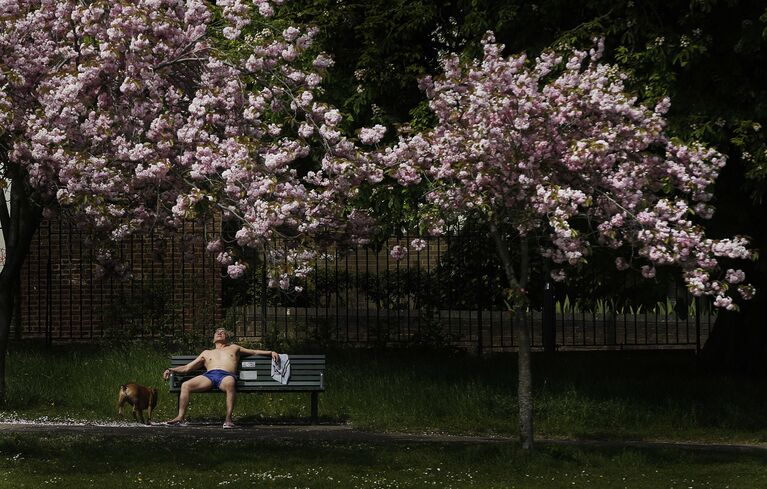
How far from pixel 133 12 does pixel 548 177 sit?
407 centimetres

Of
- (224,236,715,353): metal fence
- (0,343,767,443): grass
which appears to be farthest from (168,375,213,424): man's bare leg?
(224,236,715,353): metal fence

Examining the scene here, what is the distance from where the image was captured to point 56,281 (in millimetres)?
22562

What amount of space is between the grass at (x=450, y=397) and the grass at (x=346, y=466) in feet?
6.82

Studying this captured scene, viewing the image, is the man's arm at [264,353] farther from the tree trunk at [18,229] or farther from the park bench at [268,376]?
the tree trunk at [18,229]

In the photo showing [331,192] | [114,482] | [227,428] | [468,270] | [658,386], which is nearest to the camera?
[114,482]

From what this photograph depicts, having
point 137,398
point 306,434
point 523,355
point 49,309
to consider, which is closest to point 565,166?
point 523,355

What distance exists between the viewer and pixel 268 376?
15.3 m

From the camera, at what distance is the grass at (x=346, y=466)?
11180 mm

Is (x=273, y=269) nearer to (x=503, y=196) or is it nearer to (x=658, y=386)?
(x=503, y=196)

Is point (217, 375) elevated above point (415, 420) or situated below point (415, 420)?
above

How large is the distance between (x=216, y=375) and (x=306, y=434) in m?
1.30

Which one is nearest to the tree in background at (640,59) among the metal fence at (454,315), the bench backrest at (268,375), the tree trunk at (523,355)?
the tree trunk at (523,355)

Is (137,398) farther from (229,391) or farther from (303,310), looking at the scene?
(303,310)

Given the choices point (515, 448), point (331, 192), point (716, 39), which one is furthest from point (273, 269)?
point (716, 39)
